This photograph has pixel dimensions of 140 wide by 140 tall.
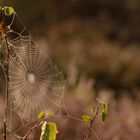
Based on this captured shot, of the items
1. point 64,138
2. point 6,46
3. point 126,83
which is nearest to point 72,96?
point 64,138

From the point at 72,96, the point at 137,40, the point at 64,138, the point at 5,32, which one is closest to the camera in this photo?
the point at 5,32

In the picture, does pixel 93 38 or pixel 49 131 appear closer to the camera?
pixel 49 131

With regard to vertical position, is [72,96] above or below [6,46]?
below

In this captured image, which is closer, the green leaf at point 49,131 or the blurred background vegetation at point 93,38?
the green leaf at point 49,131

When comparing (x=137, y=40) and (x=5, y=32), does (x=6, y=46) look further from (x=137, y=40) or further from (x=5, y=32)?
(x=137, y=40)

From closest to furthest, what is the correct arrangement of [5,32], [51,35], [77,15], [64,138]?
[5,32] → [64,138] → [51,35] → [77,15]

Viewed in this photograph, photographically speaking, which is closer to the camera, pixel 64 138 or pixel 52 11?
pixel 64 138
